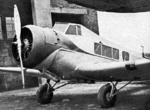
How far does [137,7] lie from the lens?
266 cm

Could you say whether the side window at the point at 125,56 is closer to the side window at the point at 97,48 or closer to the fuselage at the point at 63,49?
the fuselage at the point at 63,49

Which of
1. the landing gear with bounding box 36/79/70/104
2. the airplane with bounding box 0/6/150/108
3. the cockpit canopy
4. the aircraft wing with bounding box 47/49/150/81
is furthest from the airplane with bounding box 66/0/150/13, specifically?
the landing gear with bounding box 36/79/70/104

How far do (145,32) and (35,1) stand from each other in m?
5.96

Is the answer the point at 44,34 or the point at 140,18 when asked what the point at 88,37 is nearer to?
the point at 44,34

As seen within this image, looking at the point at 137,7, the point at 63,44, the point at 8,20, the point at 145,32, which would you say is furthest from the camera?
the point at 145,32

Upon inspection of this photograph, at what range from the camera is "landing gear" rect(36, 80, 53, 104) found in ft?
21.8

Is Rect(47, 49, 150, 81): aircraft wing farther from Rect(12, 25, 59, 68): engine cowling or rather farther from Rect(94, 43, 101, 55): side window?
Rect(12, 25, 59, 68): engine cowling

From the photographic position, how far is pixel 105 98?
5523mm

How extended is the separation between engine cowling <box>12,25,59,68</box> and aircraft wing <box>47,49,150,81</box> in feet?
1.27

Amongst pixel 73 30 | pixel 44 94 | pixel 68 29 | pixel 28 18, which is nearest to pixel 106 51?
pixel 73 30

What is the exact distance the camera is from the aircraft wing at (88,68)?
18.7 ft

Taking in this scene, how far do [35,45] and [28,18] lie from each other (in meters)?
6.81

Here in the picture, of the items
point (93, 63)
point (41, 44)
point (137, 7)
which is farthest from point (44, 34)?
point (137, 7)

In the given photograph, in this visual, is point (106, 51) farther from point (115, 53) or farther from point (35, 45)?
point (35, 45)
